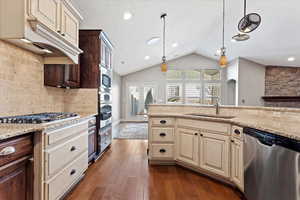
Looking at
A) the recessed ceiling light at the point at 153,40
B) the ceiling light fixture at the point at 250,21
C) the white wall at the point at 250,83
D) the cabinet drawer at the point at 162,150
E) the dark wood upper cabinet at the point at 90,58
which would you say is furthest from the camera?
the white wall at the point at 250,83

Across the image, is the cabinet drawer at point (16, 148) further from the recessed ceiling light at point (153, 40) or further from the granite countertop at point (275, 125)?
the recessed ceiling light at point (153, 40)

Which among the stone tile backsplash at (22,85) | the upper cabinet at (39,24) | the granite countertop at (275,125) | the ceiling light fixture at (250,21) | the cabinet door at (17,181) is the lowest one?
the cabinet door at (17,181)

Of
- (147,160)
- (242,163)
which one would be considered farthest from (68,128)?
(242,163)

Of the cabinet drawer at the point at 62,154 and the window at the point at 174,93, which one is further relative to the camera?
the window at the point at 174,93

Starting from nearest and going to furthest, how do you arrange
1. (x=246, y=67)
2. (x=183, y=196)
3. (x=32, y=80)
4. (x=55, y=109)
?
(x=183, y=196), (x=32, y=80), (x=55, y=109), (x=246, y=67)

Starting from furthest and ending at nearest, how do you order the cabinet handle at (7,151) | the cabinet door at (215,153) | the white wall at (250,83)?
the white wall at (250,83)
the cabinet door at (215,153)
the cabinet handle at (7,151)

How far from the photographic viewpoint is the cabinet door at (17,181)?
112 centimetres

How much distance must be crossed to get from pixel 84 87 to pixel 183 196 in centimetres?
243

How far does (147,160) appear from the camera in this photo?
10.3 feet

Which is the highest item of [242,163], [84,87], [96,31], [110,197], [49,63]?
[96,31]

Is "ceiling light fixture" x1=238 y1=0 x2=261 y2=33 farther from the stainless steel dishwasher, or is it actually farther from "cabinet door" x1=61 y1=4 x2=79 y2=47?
"cabinet door" x1=61 y1=4 x2=79 y2=47

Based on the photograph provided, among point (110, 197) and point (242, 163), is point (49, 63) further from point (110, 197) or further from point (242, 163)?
point (242, 163)

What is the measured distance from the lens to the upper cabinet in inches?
58.3

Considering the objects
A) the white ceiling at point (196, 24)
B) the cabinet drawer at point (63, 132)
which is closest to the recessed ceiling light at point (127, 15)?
the white ceiling at point (196, 24)
